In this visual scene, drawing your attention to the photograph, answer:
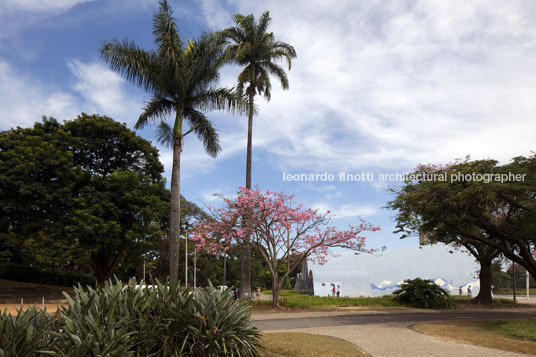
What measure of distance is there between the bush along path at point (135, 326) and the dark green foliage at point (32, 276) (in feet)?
125

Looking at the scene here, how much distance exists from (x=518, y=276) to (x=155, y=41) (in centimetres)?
5850

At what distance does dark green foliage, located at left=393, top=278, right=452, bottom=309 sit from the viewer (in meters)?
25.3

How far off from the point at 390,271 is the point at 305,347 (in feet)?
98.6

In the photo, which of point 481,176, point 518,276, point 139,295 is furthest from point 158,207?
point 518,276

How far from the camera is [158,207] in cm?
2877

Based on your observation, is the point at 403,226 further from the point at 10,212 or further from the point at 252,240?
the point at 10,212

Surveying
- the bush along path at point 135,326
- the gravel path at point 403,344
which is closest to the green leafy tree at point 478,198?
the gravel path at point 403,344

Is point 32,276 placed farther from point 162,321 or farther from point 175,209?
point 162,321

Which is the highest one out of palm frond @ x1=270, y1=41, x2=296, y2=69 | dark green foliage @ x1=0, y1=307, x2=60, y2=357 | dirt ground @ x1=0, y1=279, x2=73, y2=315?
palm frond @ x1=270, y1=41, x2=296, y2=69

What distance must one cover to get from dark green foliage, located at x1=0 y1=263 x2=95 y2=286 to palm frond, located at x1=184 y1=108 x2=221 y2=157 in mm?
25933

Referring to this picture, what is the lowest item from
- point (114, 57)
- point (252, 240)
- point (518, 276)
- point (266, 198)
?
point (518, 276)

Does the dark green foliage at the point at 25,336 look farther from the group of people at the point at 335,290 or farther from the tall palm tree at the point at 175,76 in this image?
the group of people at the point at 335,290

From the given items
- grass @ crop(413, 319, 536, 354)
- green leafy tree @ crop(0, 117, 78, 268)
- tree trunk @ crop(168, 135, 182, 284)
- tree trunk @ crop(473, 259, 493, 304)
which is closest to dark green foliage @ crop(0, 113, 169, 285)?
green leafy tree @ crop(0, 117, 78, 268)

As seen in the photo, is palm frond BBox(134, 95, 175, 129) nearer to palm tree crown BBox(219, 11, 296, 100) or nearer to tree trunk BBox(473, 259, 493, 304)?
palm tree crown BBox(219, 11, 296, 100)
